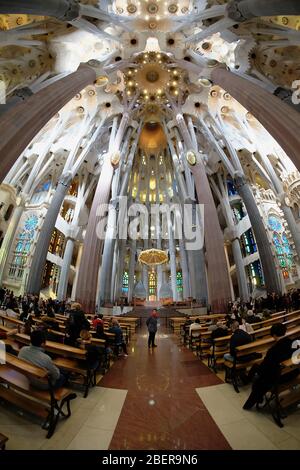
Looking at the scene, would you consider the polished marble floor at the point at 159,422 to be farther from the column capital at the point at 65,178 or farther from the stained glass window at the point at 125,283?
the stained glass window at the point at 125,283

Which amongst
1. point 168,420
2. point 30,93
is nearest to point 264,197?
point 30,93

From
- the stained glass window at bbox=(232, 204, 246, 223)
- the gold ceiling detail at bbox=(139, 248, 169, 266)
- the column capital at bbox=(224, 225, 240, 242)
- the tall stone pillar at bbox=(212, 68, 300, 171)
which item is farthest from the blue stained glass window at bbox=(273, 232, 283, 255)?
the tall stone pillar at bbox=(212, 68, 300, 171)

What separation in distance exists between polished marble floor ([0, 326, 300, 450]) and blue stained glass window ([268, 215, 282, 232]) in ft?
73.9

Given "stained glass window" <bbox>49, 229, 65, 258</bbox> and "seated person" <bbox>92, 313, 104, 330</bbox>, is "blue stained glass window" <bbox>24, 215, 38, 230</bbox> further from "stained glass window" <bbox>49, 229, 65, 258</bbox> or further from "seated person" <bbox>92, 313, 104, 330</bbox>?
"seated person" <bbox>92, 313, 104, 330</bbox>

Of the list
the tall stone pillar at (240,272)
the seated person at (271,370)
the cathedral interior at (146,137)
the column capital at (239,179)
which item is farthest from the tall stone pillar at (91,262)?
the tall stone pillar at (240,272)

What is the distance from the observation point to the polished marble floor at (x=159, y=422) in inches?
89.1

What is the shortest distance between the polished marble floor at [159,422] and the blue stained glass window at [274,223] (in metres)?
22.5

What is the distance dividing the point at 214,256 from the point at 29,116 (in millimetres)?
13491

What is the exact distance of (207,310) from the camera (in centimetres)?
1677

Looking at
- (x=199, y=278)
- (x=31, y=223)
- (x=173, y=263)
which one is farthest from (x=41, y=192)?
(x=199, y=278)

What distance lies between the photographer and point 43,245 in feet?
50.8

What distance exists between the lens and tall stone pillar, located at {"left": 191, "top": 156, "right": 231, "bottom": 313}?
1333cm

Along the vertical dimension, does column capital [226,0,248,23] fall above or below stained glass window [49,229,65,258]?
above

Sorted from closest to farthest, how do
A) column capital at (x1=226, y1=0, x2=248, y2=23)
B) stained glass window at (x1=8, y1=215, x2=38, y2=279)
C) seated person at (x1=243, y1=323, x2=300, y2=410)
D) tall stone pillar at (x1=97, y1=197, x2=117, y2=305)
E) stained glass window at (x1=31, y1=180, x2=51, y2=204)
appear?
1. seated person at (x1=243, y1=323, x2=300, y2=410)
2. column capital at (x1=226, y1=0, x2=248, y2=23)
3. stained glass window at (x1=8, y1=215, x2=38, y2=279)
4. tall stone pillar at (x1=97, y1=197, x2=117, y2=305)
5. stained glass window at (x1=31, y1=180, x2=51, y2=204)
